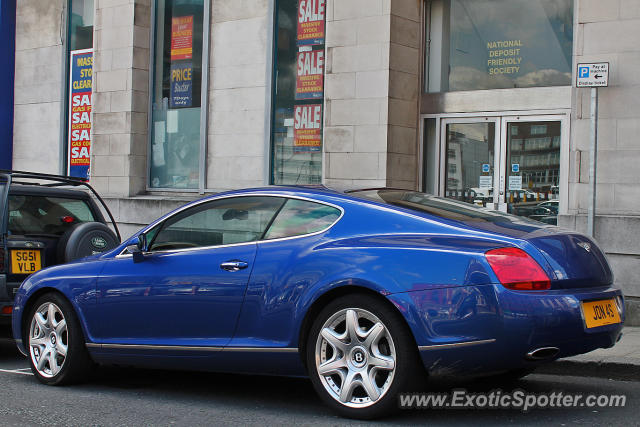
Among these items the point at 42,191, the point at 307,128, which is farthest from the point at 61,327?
the point at 307,128

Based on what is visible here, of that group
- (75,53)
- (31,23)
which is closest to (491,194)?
(75,53)

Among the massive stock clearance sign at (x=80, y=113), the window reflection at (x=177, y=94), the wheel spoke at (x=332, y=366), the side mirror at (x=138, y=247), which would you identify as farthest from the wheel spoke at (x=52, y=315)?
the massive stock clearance sign at (x=80, y=113)

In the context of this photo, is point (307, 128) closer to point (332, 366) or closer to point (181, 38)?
point (181, 38)

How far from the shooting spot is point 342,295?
5184mm

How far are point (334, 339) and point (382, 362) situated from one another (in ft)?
1.13

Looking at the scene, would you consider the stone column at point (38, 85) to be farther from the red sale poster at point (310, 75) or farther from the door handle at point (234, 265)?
the door handle at point (234, 265)

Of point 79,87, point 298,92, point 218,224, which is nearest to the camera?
point 218,224

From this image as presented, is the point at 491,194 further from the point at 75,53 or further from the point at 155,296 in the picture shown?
the point at 75,53

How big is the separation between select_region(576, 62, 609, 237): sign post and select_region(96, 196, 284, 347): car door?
17.8 ft

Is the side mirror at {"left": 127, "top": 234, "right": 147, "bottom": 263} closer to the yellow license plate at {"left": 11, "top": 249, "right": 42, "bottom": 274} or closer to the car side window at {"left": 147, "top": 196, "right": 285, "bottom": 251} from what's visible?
the car side window at {"left": 147, "top": 196, "right": 285, "bottom": 251}

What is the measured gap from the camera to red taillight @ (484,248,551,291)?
15.5 ft

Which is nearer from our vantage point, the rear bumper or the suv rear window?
the rear bumper

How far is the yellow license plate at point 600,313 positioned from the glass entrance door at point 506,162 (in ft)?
19.7

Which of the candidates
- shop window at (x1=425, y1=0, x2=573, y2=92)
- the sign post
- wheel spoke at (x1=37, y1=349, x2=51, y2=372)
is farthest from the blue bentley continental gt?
shop window at (x1=425, y1=0, x2=573, y2=92)
